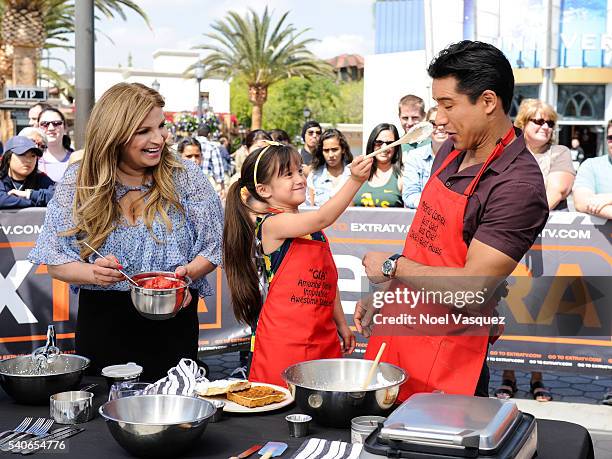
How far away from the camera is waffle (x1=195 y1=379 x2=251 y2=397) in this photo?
8.48 feet

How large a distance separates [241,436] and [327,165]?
5.22m

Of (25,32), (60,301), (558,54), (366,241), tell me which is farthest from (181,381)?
(558,54)

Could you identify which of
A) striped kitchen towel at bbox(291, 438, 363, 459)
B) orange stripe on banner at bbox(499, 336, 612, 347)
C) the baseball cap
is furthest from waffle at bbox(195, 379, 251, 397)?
the baseball cap

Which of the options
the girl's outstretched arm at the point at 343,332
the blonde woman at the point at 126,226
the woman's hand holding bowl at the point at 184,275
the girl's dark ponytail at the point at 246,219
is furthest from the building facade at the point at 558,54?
the woman's hand holding bowl at the point at 184,275

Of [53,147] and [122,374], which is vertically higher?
[53,147]

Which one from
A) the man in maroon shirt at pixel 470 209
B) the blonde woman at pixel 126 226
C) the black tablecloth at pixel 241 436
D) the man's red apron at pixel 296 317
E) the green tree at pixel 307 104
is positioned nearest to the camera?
the black tablecloth at pixel 241 436

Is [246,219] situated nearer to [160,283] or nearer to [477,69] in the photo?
[160,283]

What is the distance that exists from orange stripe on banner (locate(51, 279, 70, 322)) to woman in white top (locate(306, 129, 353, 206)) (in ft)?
7.76

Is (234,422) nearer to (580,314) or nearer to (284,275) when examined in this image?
(284,275)

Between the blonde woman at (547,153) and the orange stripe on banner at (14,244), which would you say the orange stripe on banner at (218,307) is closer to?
the orange stripe on banner at (14,244)

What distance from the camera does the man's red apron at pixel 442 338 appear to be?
100.0 inches

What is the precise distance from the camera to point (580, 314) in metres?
5.58

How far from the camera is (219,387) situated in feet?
8.61

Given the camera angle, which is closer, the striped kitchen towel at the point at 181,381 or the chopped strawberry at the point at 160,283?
the striped kitchen towel at the point at 181,381
